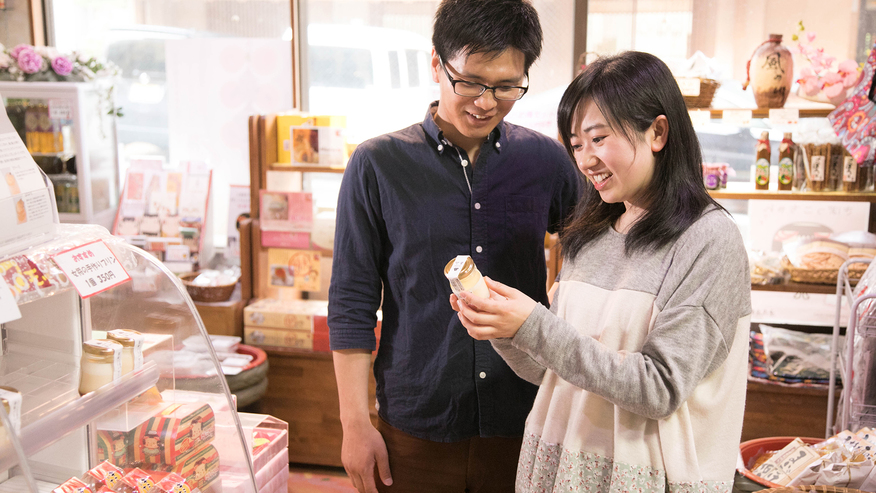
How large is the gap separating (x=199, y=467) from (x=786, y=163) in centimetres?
275

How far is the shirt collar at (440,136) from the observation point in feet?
5.50

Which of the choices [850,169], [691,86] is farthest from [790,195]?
[691,86]

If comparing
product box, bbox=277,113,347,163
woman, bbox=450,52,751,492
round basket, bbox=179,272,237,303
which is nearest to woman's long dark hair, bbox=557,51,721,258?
woman, bbox=450,52,751,492

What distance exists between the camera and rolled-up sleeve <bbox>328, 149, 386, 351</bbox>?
1.67 metres

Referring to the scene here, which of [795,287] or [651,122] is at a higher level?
[651,122]

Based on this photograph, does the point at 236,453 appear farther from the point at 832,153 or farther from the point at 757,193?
the point at 832,153

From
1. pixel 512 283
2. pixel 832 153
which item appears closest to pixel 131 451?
pixel 512 283

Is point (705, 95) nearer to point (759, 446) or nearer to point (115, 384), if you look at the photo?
point (759, 446)

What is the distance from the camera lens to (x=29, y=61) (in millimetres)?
3793

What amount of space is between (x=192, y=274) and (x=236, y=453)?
2.45m

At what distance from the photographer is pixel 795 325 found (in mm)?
3502

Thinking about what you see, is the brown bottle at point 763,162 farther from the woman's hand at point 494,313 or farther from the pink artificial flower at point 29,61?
the pink artificial flower at point 29,61

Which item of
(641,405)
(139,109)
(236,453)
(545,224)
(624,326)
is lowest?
(236,453)

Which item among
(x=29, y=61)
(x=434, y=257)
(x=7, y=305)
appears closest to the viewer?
(x=7, y=305)
